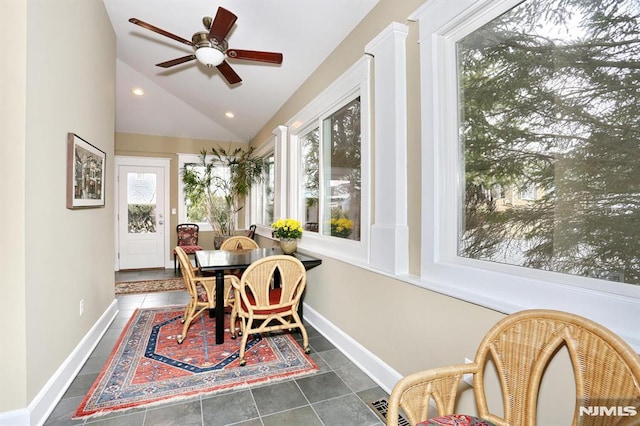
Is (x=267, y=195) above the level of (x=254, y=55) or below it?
below

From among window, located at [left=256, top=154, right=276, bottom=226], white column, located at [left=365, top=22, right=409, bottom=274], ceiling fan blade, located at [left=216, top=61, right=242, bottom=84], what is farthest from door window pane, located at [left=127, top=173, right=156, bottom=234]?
white column, located at [left=365, top=22, right=409, bottom=274]

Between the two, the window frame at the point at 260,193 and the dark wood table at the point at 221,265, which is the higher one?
the window frame at the point at 260,193

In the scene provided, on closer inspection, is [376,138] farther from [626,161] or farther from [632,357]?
[632,357]

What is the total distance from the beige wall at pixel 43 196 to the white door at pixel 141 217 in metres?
3.92

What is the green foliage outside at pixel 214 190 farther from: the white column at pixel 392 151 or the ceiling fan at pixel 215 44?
the white column at pixel 392 151

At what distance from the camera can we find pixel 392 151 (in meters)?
2.07

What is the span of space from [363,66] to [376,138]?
0.66 metres

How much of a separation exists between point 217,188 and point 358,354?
17.3 ft

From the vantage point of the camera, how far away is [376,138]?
2.24 metres

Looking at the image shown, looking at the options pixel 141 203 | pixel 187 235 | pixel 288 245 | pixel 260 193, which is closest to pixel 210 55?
pixel 288 245

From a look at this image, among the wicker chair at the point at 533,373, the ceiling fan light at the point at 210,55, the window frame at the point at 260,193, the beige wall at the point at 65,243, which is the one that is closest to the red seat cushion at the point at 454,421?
the wicker chair at the point at 533,373

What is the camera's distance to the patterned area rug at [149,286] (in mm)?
4641

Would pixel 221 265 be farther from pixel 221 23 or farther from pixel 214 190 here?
pixel 214 190

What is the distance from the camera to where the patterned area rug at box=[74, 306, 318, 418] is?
6.59ft
